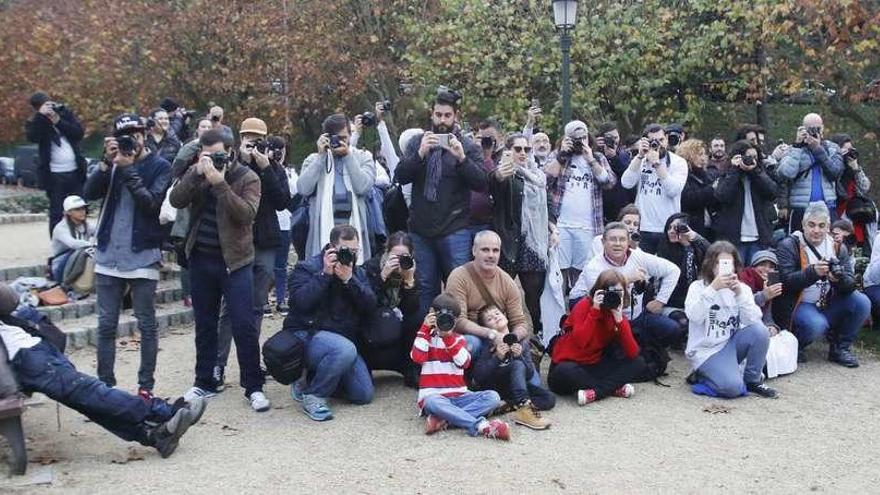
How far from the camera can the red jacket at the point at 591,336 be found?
628 cm

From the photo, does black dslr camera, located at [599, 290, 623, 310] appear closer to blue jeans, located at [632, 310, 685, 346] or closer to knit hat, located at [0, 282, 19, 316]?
blue jeans, located at [632, 310, 685, 346]

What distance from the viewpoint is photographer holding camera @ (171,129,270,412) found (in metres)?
5.82

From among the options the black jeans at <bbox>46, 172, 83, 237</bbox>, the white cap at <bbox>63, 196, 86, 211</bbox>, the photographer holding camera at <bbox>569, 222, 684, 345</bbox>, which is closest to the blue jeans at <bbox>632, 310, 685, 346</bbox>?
the photographer holding camera at <bbox>569, 222, 684, 345</bbox>

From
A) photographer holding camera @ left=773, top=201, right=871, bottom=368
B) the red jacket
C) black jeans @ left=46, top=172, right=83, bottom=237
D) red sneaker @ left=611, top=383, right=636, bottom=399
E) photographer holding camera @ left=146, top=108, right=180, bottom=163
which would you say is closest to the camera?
the red jacket

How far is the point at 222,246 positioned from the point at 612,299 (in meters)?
2.51

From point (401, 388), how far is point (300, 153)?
15907 millimetres

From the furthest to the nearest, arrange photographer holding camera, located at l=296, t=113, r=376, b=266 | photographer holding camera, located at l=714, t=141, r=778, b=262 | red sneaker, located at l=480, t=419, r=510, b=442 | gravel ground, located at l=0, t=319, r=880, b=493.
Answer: photographer holding camera, located at l=714, t=141, r=778, b=262, photographer holding camera, located at l=296, t=113, r=376, b=266, red sneaker, located at l=480, t=419, r=510, b=442, gravel ground, located at l=0, t=319, r=880, b=493

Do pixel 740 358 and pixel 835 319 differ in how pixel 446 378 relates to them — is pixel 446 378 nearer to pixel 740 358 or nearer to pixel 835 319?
pixel 740 358

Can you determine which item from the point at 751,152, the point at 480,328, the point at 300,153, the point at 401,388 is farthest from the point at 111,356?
the point at 300,153

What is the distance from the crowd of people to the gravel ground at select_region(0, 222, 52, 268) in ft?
12.7

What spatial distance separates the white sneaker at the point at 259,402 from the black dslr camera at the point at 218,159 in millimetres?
1498

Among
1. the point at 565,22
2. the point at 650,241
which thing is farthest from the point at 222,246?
the point at 565,22

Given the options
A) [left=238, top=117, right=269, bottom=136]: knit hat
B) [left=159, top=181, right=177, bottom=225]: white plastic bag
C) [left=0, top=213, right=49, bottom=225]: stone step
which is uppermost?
[left=238, top=117, right=269, bottom=136]: knit hat

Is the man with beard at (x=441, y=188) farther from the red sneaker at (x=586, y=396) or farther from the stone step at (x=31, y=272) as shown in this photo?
the stone step at (x=31, y=272)
